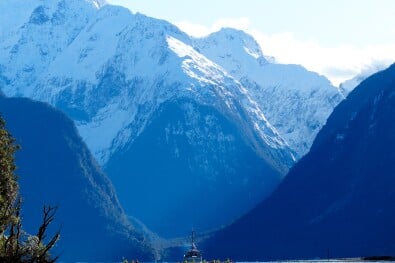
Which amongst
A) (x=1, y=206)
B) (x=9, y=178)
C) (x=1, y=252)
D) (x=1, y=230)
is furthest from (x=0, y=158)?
(x=1, y=252)

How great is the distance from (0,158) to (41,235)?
1547 inches

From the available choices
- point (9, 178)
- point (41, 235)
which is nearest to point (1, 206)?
point (9, 178)

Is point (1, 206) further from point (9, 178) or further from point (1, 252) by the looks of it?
point (1, 252)

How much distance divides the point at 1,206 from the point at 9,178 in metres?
9.28

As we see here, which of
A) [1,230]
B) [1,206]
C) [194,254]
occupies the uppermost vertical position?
[194,254]

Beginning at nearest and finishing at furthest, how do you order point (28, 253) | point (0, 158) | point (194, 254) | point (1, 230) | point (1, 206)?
point (28, 253), point (1, 230), point (1, 206), point (0, 158), point (194, 254)

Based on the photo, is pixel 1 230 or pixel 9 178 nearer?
pixel 1 230

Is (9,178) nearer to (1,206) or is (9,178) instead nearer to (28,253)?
(1,206)

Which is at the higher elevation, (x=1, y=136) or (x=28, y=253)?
(x=1, y=136)

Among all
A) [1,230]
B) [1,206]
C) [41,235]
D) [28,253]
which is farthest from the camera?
[1,206]

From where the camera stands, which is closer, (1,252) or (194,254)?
(1,252)

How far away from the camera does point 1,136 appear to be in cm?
9162

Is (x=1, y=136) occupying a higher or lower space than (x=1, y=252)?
higher

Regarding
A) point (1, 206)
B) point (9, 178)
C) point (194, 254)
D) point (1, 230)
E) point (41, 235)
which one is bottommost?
point (41, 235)
